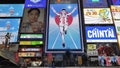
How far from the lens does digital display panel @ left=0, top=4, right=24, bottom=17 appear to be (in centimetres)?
A: 3662

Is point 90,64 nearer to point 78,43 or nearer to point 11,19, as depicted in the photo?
point 78,43

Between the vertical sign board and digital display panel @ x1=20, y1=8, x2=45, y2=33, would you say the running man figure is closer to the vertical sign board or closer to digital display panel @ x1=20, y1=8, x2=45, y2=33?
digital display panel @ x1=20, y1=8, x2=45, y2=33

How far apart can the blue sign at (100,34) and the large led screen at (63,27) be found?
133 centimetres

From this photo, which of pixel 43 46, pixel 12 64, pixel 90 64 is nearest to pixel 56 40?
pixel 43 46

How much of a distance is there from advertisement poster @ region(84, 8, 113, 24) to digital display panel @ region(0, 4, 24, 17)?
940 centimetres

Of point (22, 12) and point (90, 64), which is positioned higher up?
point (22, 12)

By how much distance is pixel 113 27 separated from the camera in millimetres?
34219

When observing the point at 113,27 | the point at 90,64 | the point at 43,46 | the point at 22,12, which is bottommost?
the point at 90,64

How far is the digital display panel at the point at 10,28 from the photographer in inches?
1319

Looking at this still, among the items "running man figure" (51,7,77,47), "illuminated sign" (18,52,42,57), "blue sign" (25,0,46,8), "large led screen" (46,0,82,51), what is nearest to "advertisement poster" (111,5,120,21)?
"large led screen" (46,0,82,51)

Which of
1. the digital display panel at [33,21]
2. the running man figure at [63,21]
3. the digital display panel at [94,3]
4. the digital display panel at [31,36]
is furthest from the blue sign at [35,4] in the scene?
the digital display panel at [94,3]

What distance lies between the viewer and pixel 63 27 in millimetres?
34188

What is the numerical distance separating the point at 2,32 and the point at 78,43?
10.3m

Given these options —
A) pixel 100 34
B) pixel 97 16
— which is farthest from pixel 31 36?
pixel 97 16
